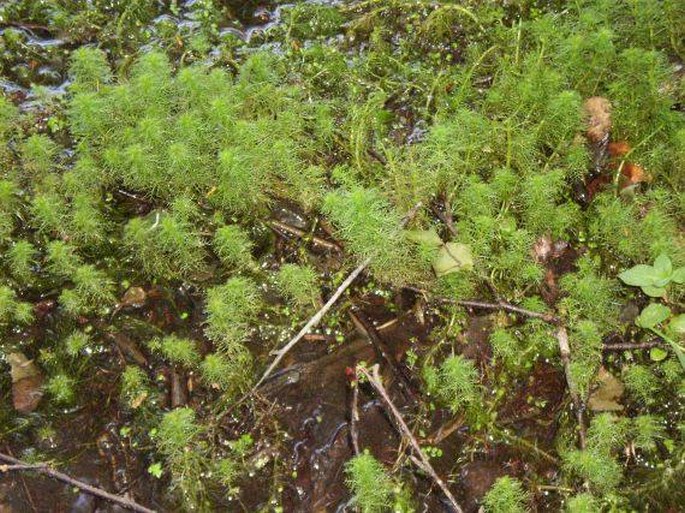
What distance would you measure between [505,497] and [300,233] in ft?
5.64

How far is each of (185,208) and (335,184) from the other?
895 millimetres

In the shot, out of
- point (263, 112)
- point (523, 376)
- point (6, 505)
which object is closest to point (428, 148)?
point (263, 112)

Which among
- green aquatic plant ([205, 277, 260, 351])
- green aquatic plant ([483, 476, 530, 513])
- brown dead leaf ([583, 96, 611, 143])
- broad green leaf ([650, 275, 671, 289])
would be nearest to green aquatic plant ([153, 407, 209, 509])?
green aquatic plant ([205, 277, 260, 351])

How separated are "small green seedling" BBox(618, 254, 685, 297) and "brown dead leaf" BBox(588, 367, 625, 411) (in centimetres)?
48

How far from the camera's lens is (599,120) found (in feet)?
12.8

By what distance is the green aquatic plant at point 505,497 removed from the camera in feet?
9.55

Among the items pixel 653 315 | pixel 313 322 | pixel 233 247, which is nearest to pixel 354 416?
pixel 313 322

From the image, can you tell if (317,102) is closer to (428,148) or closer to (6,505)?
(428,148)

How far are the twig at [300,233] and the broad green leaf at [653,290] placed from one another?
161cm

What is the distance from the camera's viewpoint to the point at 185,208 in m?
3.45

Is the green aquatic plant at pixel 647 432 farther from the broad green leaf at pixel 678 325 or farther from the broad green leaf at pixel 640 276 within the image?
the broad green leaf at pixel 640 276

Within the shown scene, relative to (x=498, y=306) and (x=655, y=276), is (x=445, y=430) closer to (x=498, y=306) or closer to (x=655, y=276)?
(x=498, y=306)

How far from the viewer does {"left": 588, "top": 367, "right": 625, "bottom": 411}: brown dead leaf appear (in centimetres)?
325

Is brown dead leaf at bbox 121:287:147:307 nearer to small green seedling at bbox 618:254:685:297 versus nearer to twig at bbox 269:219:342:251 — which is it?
twig at bbox 269:219:342:251
